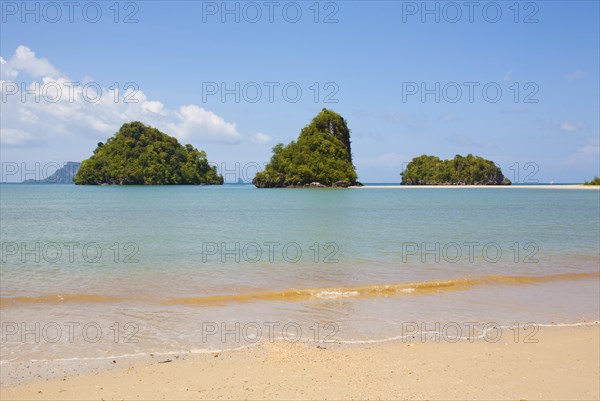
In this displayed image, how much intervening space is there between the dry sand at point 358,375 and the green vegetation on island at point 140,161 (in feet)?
567

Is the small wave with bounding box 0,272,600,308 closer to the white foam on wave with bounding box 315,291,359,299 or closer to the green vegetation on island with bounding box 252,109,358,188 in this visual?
the white foam on wave with bounding box 315,291,359,299

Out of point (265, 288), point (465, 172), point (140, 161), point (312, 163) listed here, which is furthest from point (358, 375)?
point (465, 172)

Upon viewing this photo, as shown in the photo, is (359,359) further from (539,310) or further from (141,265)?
(141,265)

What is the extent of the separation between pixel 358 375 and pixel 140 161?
584ft

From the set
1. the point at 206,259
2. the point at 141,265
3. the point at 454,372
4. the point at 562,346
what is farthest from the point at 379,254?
the point at 454,372

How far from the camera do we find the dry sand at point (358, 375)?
5.44m

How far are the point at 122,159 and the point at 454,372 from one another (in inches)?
7088

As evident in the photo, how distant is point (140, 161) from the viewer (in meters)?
174

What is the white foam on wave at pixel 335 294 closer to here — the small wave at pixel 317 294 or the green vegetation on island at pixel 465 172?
the small wave at pixel 317 294

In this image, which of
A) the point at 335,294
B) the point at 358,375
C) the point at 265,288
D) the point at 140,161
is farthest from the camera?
the point at 140,161

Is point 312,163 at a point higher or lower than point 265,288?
higher

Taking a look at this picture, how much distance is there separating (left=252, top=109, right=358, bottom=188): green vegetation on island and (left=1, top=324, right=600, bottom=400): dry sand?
127m

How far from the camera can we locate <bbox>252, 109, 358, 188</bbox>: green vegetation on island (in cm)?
13488

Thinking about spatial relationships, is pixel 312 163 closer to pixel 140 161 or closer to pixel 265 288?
pixel 140 161
